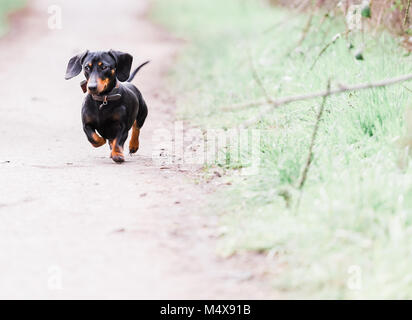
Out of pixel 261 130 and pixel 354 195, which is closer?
pixel 354 195

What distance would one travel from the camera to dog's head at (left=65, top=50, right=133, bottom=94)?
5092 millimetres

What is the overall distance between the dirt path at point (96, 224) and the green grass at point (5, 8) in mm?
8517

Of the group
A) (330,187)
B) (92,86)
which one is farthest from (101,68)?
(330,187)

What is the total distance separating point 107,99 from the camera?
17.1ft

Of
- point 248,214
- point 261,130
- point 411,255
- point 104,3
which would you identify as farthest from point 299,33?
point 104,3

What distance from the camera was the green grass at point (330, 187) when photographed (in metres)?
3.00

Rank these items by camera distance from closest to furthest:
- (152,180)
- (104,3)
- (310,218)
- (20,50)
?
(310,218)
(152,180)
(20,50)
(104,3)

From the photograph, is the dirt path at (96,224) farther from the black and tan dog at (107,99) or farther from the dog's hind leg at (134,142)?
the black and tan dog at (107,99)

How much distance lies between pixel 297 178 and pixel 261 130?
1.42 meters

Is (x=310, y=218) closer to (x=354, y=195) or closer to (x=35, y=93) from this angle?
(x=354, y=195)

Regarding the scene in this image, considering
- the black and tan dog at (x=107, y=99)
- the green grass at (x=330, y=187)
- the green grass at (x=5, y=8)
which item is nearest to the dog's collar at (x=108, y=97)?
the black and tan dog at (x=107, y=99)

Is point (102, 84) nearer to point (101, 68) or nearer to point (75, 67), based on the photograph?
point (101, 68)
